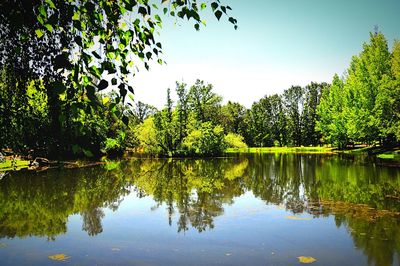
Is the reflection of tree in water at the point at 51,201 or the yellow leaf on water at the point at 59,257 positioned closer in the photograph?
the yellow leaf on water at the point at 59,257

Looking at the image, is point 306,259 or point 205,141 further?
point 205,141

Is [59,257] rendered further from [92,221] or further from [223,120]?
[223,120]

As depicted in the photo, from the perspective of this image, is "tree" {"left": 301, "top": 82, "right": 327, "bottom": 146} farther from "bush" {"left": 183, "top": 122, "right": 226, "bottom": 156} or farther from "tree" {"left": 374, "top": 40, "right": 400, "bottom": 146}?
"tree" {"left": 374, "top": 40, "right": 400, "bottom": 146}

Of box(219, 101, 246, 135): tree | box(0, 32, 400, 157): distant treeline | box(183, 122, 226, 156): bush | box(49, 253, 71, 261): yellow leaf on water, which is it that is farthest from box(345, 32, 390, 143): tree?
box(219, 101, 246, 135): tree

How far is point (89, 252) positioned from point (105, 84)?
844 centimetres

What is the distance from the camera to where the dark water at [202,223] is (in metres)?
9.20

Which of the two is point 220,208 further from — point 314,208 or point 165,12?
point 165,12

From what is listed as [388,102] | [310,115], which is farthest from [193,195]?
[310,115]

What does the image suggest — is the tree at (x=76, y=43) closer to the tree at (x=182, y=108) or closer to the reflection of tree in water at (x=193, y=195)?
the reflection of tree in water at (x=193, y=195)

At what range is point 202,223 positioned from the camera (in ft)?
41.1

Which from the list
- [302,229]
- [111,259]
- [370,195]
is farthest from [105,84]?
[370,195]

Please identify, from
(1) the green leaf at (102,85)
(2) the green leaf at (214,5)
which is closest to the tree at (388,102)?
(2) the green leaf at (214,5)

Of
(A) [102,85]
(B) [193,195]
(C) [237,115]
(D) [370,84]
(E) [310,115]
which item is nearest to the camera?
(A) [102,85]

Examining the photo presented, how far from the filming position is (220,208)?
49.0ft
